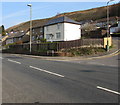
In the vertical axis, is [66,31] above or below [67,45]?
above

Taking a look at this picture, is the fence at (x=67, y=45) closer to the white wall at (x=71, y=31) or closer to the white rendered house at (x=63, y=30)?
the white rendered house at (x=63, y=30)

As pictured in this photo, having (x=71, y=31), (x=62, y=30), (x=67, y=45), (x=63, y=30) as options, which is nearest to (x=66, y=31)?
(x=63, y=30)

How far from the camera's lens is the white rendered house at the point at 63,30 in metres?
44.7

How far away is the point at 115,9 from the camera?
9444cm

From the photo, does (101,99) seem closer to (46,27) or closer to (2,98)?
(2,98)

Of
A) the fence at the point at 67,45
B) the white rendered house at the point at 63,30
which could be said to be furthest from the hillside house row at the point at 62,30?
the fence at the point at 67,45

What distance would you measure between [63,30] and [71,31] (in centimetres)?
307

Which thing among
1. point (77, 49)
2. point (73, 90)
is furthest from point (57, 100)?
point (77, 49)

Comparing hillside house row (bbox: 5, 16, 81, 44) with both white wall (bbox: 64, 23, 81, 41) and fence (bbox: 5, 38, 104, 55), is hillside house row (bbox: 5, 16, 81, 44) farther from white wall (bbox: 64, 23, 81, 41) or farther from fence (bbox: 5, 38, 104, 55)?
fence (bbox: 5, 38, 104, 55)

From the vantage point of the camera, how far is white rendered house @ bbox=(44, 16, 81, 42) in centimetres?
4472

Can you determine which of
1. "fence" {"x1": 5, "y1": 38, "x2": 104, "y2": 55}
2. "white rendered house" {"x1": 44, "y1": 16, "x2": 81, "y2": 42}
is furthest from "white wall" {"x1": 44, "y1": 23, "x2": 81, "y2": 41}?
"fence" {"x1": 5, "y1": 38, "x2": 104, "y2": 55}

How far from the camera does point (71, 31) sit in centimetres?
4625

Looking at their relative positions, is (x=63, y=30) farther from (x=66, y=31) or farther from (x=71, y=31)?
(x=71, y=31)

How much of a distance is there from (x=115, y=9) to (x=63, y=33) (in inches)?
2524
